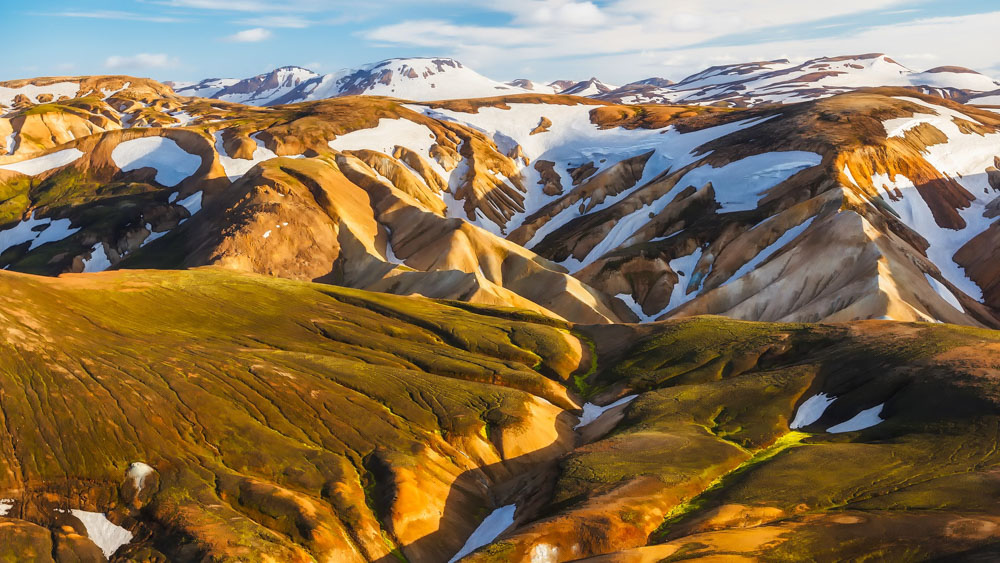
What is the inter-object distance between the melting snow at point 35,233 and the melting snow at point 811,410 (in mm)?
132854

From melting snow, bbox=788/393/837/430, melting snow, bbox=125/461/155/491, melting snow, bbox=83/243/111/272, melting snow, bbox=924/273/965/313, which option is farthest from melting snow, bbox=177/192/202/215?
melting snow, bbox=924/273/965/313

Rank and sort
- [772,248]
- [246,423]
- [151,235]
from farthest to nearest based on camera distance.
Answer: [151,235] → [772,248] → [246,423]

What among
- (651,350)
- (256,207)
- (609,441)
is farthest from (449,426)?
(256,207)

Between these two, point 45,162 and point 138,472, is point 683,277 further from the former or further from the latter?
point 45,162

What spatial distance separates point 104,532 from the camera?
38.0 metres

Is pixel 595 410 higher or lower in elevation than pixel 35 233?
higher

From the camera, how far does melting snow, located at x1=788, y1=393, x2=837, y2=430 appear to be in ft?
173

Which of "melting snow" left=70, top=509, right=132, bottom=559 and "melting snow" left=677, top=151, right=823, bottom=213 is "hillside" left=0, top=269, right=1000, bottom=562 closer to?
"melting snow" left=70, top=509, right=132, bottom=559

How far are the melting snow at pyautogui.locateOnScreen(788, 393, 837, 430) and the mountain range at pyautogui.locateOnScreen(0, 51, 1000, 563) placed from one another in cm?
31

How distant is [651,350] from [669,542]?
38.1 m

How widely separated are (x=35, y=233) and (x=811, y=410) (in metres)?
143

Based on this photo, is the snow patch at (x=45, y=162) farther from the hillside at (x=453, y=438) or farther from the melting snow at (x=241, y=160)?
the hillside at (x=453, y=438)

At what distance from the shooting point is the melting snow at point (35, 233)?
133m

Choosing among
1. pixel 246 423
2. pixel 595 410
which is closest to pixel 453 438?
pixel 246 423
